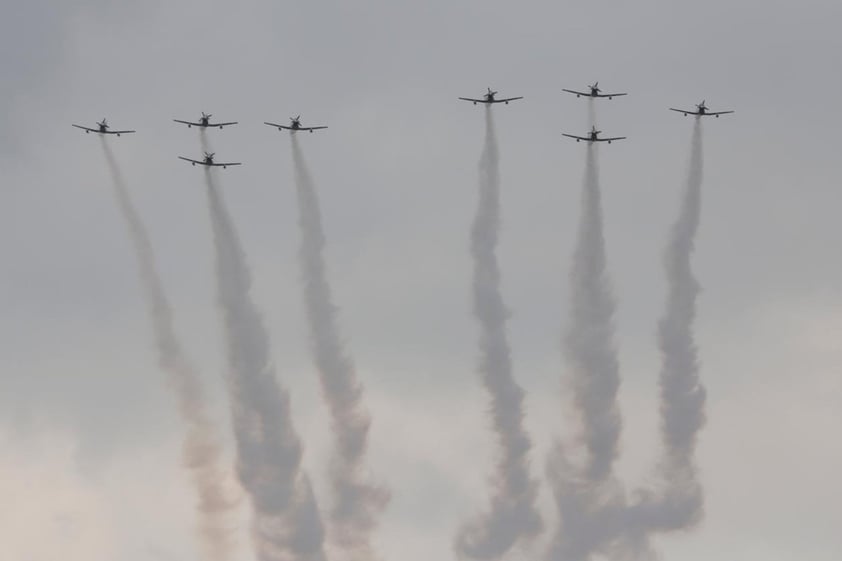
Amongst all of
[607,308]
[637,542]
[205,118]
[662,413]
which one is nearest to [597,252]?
[607,308]

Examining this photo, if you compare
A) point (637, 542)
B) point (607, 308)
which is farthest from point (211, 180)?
point (637, 542)

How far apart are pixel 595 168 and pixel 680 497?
2241 cm

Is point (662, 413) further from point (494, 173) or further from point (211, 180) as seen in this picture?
point (211, 180)

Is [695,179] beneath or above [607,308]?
above

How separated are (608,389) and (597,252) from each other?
8988mm

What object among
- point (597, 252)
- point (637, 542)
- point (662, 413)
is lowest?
point (637, 542)

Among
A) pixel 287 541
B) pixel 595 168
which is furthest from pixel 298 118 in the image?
pixel 287 541

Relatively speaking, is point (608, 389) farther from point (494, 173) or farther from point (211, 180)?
point (211, 180)

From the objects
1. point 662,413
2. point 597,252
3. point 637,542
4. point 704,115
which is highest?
point 704,115

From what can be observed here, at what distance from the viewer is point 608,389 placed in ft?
415

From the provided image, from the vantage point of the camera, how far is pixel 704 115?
127500 mm

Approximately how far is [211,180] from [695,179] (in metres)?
31.4

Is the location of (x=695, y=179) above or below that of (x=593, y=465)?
above

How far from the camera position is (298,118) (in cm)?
12538
